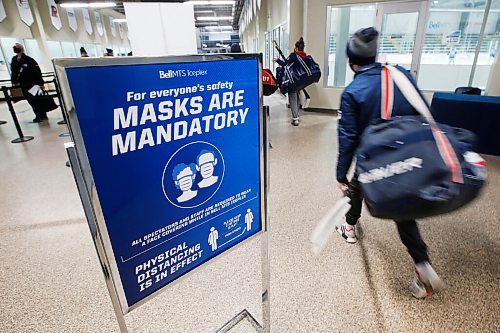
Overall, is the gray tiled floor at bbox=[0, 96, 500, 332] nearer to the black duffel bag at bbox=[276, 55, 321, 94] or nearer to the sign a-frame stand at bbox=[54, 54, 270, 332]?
the sign a-frame stand at bbox=[54, 54, 270, 332]

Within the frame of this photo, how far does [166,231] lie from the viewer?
34.0 inches

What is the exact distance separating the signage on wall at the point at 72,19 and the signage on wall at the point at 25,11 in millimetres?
2646

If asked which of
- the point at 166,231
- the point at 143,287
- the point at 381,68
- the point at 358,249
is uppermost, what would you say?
the point at 381,68

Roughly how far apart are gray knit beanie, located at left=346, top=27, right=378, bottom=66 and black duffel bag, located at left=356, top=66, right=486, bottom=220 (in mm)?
516

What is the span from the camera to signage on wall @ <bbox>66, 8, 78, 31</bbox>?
1253 cm

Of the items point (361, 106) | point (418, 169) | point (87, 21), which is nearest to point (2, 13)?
point (87, 21)

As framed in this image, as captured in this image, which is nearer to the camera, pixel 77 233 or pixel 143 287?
pixel 143 287

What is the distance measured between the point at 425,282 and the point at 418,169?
2.82 feet

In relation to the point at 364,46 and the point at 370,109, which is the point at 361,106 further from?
the point at 364,46

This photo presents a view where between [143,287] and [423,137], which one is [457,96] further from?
[143,287]

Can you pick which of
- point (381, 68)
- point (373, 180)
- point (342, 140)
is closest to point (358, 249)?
point (342, 140)

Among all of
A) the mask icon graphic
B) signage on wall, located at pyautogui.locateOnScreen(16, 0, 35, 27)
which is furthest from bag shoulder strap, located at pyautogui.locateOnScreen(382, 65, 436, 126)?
signage on wall, located at pyautogui.locateOnScreen(16, 0, 35, 27)

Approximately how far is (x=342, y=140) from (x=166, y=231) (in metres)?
1.15

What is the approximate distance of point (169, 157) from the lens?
807 millimetres
